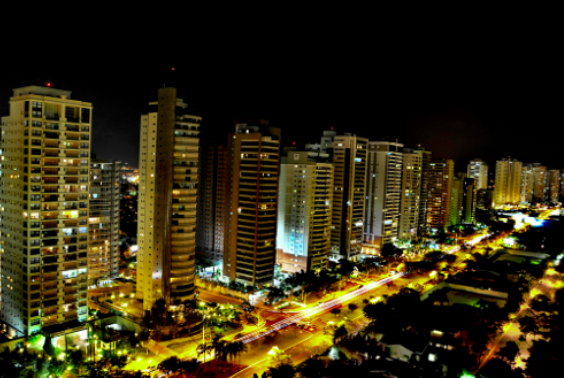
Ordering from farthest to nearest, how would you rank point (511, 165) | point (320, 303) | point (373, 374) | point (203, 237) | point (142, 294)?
point (511, 165)
point (203, 237)
point (320, 303)
point (142, 294)
point (373, 374)

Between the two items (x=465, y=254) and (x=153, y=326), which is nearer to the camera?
(x=153, y=326)

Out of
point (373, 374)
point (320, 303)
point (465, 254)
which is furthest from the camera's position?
point (465, 254)

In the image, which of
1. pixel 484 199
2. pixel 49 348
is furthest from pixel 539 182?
pixel 49 348

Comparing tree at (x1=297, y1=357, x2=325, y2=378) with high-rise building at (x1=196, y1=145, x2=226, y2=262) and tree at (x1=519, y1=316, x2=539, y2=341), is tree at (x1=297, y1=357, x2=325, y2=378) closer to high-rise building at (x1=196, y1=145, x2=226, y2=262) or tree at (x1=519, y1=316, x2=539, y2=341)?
tree at (x1=519, y1=316, x2=539, y2=341)

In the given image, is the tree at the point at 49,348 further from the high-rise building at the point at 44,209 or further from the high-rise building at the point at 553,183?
the high-rise building at the point at 553,183

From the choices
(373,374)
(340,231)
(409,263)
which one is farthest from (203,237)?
(373,374)

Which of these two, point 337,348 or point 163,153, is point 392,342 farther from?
point 163,153

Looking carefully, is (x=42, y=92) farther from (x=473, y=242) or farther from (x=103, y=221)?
(x=473, y=242)
